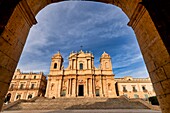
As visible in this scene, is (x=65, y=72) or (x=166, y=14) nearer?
(x=166, y=14)

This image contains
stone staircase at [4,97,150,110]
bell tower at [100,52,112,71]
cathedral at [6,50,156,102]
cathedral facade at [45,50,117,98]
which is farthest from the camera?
bell tower at [100,52,112,71]

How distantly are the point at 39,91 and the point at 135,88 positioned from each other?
104ft

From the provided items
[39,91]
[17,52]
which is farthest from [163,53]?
[39,91]

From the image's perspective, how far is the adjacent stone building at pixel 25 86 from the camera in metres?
31.4

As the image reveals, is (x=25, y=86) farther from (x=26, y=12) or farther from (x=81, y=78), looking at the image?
(x=26, y=12)

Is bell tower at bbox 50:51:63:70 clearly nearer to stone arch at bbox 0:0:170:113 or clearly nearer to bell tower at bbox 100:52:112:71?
bell tower at bbox 100:52:112:71

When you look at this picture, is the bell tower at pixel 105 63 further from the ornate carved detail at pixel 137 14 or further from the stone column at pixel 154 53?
the stone column at pixel 154 53

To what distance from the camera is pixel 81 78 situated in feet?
84.9

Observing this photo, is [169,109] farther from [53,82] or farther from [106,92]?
[53,82]

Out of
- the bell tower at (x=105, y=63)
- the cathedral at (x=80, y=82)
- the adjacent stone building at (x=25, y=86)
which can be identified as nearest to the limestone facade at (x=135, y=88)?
the cathedral at (x=80, y=82)

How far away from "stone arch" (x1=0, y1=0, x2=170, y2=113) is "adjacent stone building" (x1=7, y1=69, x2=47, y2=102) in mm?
33936

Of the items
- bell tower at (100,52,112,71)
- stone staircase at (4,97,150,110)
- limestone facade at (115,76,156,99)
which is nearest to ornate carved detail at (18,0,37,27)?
stone staircase at (4,97,150,110)

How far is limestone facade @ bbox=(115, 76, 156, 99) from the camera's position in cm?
3170

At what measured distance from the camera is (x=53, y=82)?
82.3 feet
